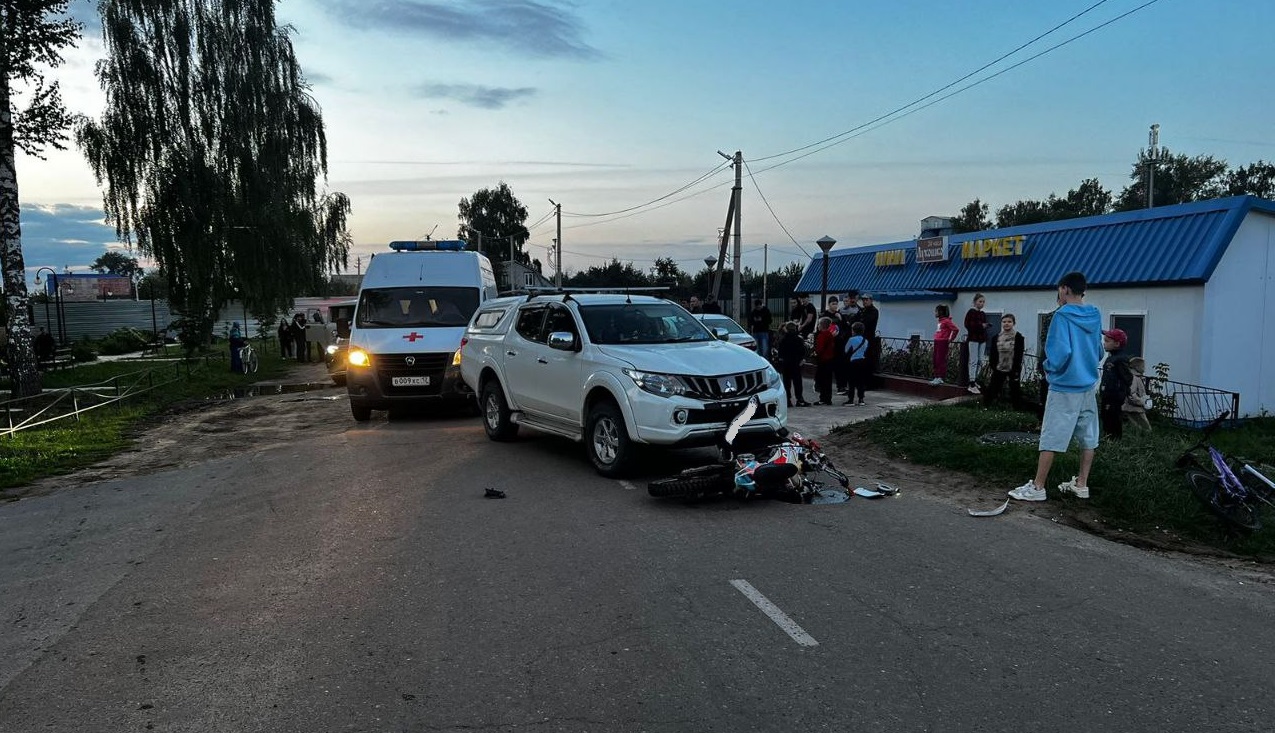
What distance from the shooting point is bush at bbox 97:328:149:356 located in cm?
3494

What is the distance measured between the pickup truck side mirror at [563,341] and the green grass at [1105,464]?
3833 millimetres

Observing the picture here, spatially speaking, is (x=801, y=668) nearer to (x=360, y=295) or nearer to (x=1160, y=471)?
(x=1160, y=471)

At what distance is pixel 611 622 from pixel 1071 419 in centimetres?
452

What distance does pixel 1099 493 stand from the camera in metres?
7.06

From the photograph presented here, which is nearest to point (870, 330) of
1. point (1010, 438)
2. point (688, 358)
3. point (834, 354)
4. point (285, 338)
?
point (834, 354)

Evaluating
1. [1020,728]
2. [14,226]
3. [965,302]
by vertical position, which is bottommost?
[1020,728]

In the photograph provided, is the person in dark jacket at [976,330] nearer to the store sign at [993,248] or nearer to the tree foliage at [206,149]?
the store sign at [993,248]

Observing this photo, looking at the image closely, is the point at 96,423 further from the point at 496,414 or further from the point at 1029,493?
the point at 1029,493

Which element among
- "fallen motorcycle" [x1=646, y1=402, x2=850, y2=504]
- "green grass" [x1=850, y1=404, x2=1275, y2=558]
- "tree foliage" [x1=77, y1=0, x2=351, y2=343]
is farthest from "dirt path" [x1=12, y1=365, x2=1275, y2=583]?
"tree foliage" [x1=77, y1=0, x2=351, y2=343]

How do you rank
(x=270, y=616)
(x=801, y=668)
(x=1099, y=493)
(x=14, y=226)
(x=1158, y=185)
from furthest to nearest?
(x=1158, y=185)
(x=14, y=226)
(x=1099, y=493)
(x=270, y=616)
(x=801, y=668)

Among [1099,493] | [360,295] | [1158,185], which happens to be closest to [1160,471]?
[1099,493]

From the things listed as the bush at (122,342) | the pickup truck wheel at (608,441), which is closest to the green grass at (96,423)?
the pickup truck wheel at (608,441)

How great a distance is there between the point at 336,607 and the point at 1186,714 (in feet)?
14.2

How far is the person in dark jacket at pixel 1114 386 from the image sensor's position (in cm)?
954
